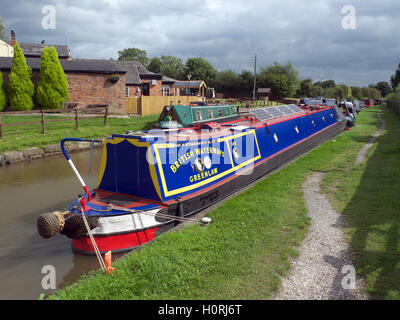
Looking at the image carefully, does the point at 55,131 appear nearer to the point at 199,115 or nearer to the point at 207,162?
the point at 199,115

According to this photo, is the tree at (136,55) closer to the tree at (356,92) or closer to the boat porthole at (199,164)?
the tree at (356,92)

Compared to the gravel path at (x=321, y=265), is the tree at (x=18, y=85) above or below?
above

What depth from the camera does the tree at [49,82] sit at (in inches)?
906

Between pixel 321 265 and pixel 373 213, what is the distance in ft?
8.07

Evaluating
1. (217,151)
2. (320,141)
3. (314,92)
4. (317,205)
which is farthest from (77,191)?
(314,92)

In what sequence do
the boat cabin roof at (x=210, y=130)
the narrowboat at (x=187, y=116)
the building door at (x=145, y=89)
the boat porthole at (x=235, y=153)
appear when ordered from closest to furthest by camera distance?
the boat cabin roof at (x=210, y=130), the boat porthole at (x=235, y=153), the narrowboat at (x=187, y=116), the building door at (x=145, y=89)

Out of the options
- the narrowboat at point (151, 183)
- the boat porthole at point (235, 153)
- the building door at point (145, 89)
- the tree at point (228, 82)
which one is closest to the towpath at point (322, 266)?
the narrowboat at point (151, 183)

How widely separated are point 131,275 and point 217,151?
169 inches

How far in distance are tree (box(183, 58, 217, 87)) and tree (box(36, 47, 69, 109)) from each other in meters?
50.8

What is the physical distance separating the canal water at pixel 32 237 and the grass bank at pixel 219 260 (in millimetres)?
1054

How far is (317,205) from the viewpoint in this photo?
7297 mm
